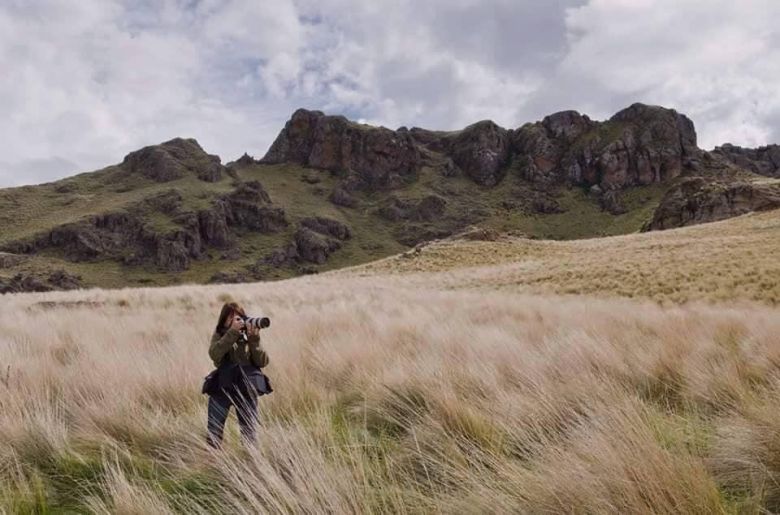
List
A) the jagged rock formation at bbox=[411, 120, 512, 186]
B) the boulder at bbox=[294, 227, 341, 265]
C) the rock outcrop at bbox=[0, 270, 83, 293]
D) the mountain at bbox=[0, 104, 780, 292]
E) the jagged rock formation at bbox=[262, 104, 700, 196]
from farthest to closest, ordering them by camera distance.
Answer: the jagged rock formation at bbox=[411, 120, 512, 186] → the jagged rock formation at bbox=[262, 104, 700, 196] → the boulder at bbox=[294, 227, 341, 265] → the mountain at bbox=[0, 104, 780, 292] → the rock outcrop at bbox=[0, 270, 83, 293]

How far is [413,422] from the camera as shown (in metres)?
4.08

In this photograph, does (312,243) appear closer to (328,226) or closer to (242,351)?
(328,226)

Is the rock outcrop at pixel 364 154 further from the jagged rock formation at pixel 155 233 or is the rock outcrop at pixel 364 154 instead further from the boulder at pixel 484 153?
the jagged rock formation at pixel 155 233

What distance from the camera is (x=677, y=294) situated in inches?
716

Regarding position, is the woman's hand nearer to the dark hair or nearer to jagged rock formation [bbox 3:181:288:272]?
the dark hair

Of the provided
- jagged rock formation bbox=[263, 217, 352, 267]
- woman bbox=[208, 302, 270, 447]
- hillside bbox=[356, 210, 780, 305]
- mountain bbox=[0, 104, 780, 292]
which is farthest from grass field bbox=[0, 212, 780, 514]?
jagged rock formation bbox=[263, 217, 352, 267]

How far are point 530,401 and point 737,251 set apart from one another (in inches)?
1050

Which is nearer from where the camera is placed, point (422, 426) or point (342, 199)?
point (422, 426)

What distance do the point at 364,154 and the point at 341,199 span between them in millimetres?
24709

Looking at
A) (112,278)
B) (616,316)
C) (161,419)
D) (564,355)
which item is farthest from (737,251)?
(112,278)

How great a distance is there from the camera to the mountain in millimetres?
119312

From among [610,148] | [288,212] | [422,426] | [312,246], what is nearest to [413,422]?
[422,426]

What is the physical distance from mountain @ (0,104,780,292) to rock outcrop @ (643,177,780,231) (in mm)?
654

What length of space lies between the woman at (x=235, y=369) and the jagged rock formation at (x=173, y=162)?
16701 centimetres
